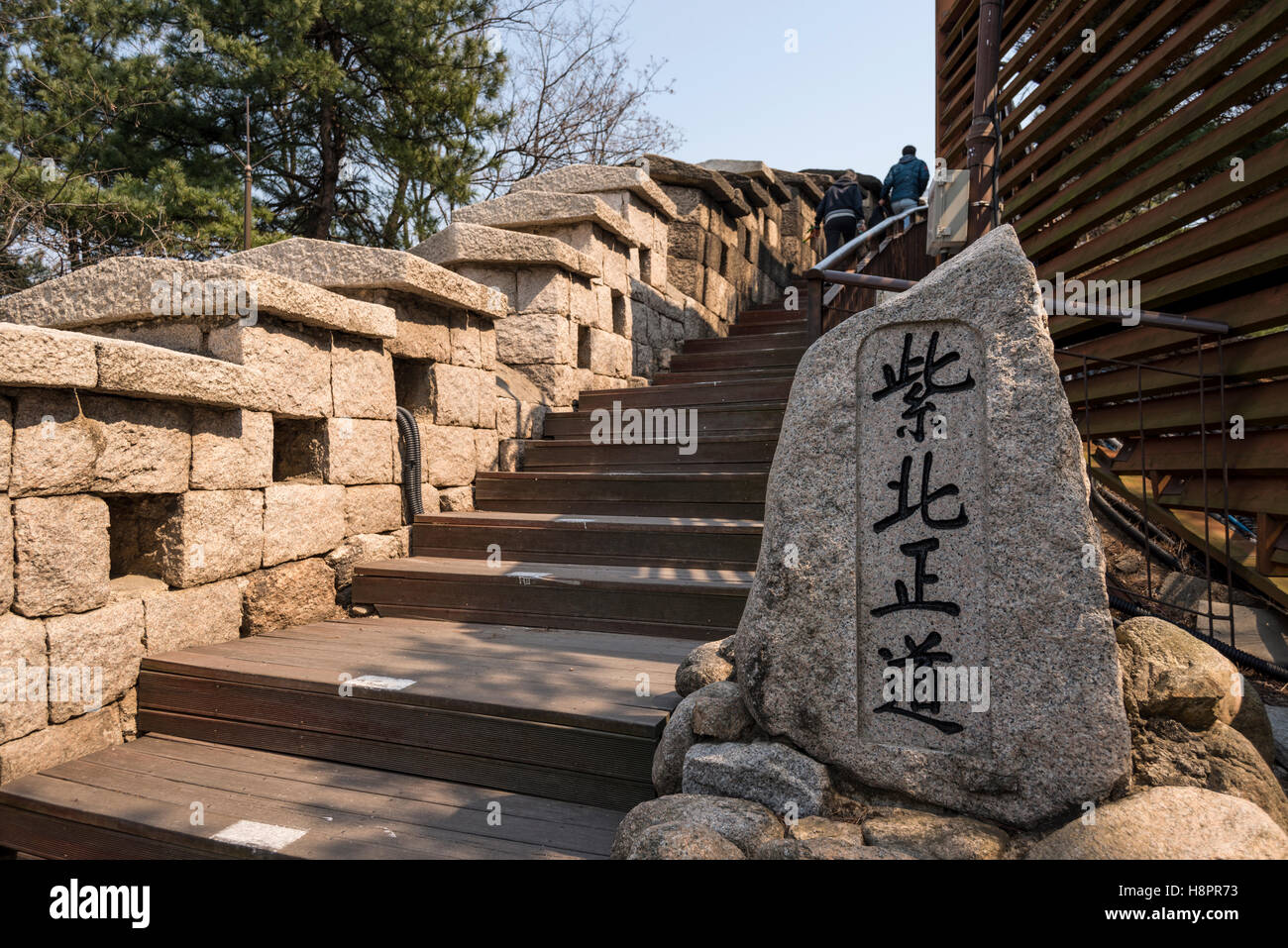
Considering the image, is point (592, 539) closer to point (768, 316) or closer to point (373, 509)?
point (373, 509)

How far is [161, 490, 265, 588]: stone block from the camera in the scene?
11.7 ft

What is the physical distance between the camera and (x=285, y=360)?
4090 millimetres

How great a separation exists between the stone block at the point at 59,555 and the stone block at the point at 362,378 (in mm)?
1483

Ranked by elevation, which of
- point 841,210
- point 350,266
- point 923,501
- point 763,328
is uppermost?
point 841,210

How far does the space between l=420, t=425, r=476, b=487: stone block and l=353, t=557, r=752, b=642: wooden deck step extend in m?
0.71

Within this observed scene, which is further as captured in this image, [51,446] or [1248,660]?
[1248,660]

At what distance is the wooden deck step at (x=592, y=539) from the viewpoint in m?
4.34

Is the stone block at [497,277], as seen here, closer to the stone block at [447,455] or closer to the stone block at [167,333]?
the stone block at [447,455]

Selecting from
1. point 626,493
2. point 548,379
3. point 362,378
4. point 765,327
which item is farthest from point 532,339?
point 765,327

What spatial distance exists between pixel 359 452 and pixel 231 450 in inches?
35.3

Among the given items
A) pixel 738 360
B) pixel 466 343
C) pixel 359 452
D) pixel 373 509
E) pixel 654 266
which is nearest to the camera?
pixel 359 452

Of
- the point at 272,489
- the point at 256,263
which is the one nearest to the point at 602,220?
the point at 256,263

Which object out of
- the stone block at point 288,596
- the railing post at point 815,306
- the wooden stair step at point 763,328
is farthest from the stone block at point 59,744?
the wooden stair step at point 763,328

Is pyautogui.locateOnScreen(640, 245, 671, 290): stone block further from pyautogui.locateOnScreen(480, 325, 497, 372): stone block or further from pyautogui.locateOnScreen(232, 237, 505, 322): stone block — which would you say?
pyautogui.locateOnScreen(232, 237, 505, 322): stone block
